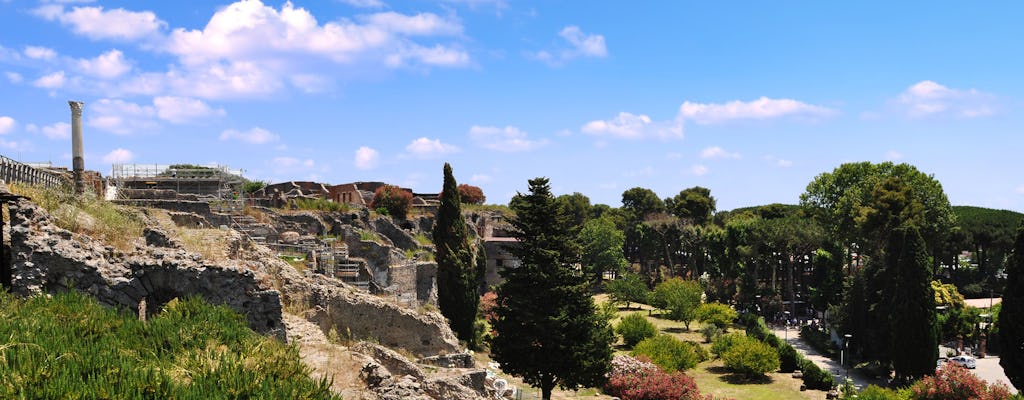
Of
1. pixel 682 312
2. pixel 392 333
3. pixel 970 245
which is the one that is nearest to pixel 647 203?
pixel 970 245

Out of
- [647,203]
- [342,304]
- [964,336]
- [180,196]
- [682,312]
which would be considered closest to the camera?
[342,304]

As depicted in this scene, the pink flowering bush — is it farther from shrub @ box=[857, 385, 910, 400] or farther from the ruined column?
the ruined column

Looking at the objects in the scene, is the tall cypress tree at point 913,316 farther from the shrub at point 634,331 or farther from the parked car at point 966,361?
the shrub at point 634,331

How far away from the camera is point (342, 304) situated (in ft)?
55.1

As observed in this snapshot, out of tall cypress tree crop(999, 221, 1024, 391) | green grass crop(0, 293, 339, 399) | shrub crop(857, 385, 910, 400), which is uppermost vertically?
green grass crop(0, 293, 339, 399)

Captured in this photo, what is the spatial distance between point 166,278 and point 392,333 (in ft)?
20.5

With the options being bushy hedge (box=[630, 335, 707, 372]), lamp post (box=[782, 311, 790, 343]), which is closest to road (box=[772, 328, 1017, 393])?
lamp post (box=[782, 311, 790, 343])

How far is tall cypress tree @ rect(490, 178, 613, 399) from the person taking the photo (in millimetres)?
25234

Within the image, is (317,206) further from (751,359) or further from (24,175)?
(24,175)

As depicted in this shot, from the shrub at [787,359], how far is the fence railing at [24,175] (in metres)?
32.4

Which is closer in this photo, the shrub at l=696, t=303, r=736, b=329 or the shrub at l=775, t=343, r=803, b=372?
the shrub at l=775, t=343, r=803, b=372

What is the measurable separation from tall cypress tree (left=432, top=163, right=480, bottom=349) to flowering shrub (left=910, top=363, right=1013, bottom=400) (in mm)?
18120

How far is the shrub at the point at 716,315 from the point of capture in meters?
46.8

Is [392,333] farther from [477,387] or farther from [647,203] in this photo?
[647,203]
